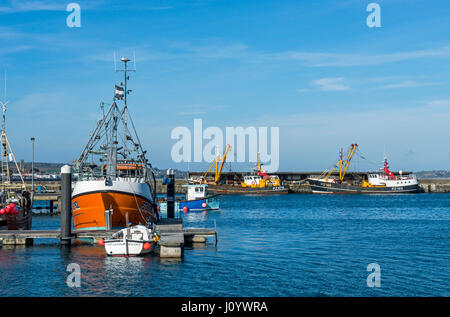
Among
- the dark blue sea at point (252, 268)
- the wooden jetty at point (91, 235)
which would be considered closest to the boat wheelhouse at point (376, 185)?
the dark blue sea at point (252, 268)

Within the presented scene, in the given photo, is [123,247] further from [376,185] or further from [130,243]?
[376,185]

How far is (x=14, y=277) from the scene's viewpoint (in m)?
25.1

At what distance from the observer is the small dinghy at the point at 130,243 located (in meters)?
30.1

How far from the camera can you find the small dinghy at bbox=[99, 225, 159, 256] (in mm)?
30078

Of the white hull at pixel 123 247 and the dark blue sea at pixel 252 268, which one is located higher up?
the white hull at pixel 123 247

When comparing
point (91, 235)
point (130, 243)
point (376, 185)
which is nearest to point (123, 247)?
point (130, 243)

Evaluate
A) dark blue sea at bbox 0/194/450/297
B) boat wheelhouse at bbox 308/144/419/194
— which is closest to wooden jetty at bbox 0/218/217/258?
dark blue sea at bbox 0/194/450/297

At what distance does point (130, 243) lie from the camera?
1185 inches

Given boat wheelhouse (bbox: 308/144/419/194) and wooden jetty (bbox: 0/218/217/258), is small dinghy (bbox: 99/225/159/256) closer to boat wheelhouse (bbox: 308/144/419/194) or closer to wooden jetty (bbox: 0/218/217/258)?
wooden jetty (bbox: 0/218/217/258)

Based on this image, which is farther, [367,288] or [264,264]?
[264,264]

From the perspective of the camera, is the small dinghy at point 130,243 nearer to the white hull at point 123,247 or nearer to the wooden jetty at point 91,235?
the white hull at point 123,247
